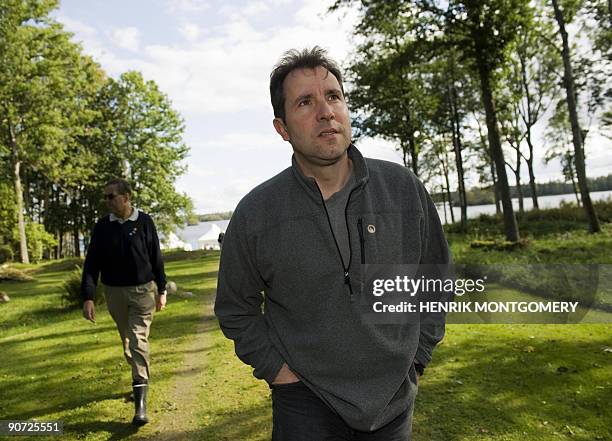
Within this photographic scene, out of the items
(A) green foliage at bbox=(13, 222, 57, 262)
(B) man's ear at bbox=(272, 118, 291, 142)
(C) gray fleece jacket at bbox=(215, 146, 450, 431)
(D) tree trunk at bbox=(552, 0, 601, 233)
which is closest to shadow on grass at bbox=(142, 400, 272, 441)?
(C) gray fleece jacket at bbox=(215, 146, 450, 431)

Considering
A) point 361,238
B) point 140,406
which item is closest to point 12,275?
point 140,406

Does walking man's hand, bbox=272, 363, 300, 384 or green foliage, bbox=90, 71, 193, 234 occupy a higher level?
green foliage, bbox=90, 71, 193, 234

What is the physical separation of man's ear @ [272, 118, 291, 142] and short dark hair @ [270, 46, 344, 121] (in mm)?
29

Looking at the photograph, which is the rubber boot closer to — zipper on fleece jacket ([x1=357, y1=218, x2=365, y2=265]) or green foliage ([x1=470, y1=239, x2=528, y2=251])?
zipper on fleece jacket ([x1=357, y1=218, x2=365, y2=265])

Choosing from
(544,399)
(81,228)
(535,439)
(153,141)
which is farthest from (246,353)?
(81,228)

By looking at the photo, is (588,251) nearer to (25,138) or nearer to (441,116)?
(441,116)

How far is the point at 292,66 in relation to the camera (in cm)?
267

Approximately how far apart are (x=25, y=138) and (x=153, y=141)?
44.7 feet

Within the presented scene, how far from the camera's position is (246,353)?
2.55 m

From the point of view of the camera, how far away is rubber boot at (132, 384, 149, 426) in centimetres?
575

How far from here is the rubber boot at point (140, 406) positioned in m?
5.75

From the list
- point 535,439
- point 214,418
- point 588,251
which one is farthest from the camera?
point 588,251

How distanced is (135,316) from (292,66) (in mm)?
4669

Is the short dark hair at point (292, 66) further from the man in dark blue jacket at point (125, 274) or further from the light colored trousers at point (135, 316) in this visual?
the light colored trousers at point (135, 316)
